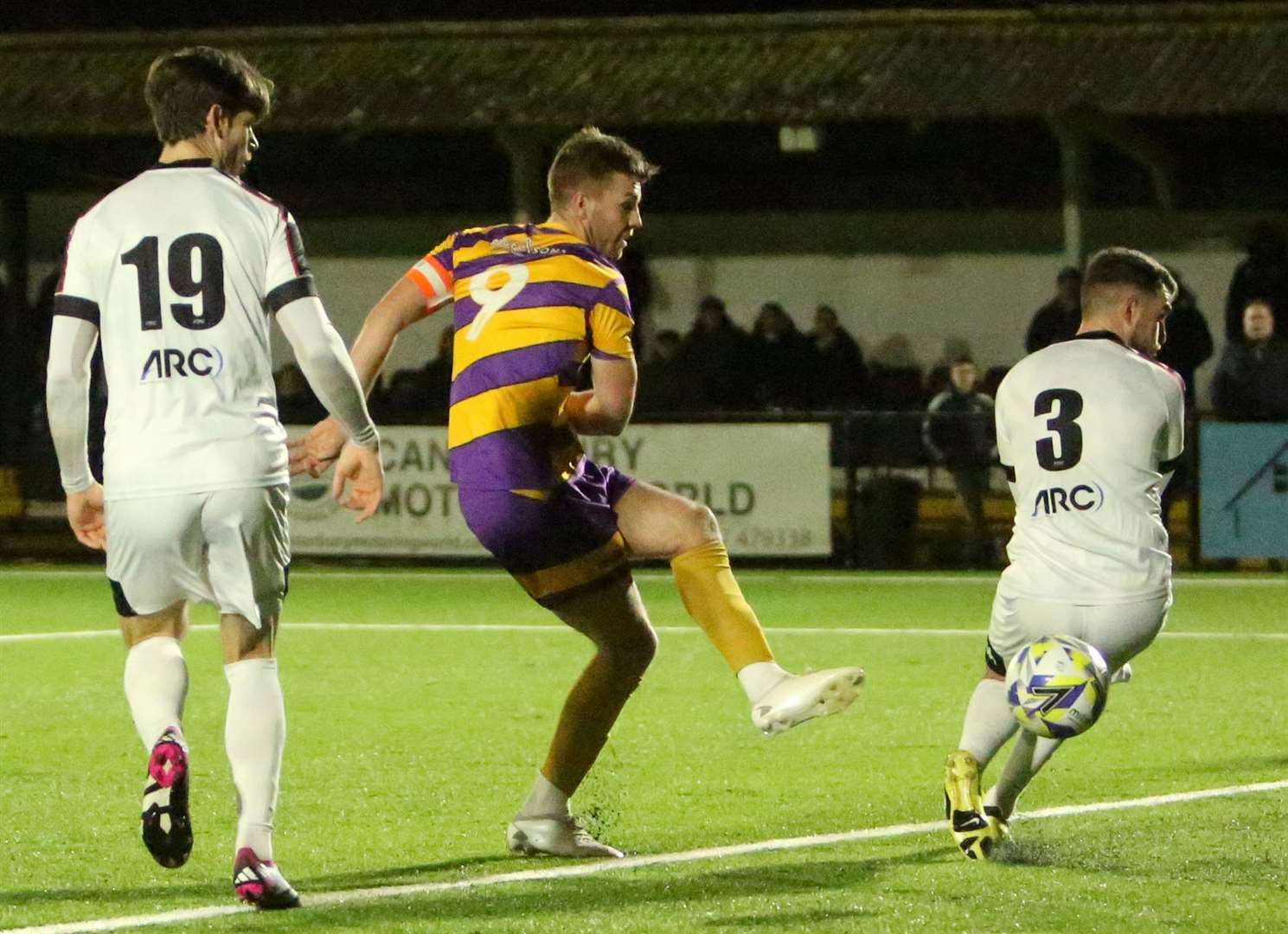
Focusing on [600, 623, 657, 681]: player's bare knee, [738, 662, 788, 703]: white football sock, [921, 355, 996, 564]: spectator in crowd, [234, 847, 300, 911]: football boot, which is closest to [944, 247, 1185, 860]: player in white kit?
[738, 662, 788, 703]: white football sock

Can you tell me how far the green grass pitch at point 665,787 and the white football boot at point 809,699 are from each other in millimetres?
446

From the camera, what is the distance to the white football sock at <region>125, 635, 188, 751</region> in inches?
229

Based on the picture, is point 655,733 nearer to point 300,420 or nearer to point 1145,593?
point 1145,593

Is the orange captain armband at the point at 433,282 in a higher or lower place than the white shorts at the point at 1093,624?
higher

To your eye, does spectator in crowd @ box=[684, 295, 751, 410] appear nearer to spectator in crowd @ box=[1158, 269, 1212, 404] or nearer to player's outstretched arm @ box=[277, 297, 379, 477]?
spectator in crowd @ box=[1158, 269, 1212, 404]

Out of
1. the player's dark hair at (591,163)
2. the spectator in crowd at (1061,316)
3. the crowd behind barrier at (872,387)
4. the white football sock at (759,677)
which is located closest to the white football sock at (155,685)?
the white football sock at (759,677)

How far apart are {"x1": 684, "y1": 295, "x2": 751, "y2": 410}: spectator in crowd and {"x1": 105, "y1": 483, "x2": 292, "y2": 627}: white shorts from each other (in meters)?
14.1

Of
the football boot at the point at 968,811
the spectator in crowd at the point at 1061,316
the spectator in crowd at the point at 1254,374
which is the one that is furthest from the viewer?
the spectator in crowd at the point at 1061,316

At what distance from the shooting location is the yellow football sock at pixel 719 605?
6.25 m

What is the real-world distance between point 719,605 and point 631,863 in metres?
0.81

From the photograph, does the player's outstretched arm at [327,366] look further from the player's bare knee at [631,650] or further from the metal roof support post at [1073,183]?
the metal roof support post at [1073,183]

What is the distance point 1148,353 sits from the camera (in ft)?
22.5

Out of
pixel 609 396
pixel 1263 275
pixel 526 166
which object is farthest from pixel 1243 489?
pixel 609 396

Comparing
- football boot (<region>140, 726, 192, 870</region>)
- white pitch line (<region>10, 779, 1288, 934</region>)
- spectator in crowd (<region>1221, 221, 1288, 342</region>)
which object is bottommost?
white pitch line (<region>10, 779, 1288, 934</region>)
